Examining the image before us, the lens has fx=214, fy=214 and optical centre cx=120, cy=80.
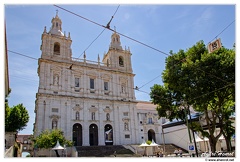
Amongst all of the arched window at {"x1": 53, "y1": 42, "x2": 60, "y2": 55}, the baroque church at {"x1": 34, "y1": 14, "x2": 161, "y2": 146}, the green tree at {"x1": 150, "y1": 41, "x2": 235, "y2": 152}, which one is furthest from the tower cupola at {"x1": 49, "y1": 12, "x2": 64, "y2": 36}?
the green tree at {"x1": 150, "y1": 41, "x2": 235, "y2": 152}

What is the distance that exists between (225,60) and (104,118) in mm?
21413

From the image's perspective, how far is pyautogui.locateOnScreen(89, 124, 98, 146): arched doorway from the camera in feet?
106

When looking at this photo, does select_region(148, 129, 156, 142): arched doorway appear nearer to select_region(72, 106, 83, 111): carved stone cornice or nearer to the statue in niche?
select_region(72, 106, 83, 111): carved stone cornice

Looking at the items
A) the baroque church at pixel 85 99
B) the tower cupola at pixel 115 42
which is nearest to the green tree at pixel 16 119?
the baroque church at pixel 85 99

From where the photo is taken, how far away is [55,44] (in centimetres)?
3584

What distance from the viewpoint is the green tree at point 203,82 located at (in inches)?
701

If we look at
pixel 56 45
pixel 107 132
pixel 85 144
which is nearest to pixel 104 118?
pixel 107 132

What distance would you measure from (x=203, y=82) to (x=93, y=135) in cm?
2032

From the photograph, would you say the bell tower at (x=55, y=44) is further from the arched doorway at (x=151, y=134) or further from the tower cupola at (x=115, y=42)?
the arched doorway at (x=151, y=134)

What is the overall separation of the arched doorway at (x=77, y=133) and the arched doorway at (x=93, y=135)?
1.67 m

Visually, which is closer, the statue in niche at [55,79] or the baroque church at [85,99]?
A: the baroque church at [85,99]

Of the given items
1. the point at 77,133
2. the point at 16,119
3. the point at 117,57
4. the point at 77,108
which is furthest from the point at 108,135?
the point at 117,57

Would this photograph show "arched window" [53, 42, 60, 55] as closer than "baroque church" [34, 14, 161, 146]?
No

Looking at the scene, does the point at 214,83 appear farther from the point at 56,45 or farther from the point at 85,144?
the point at 56,45
